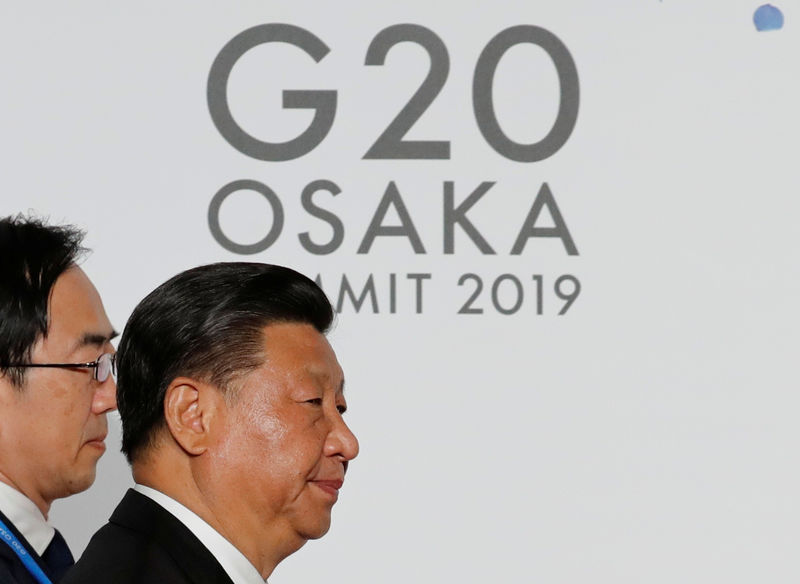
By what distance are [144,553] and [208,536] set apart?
77 millimetres

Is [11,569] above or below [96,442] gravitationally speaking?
below

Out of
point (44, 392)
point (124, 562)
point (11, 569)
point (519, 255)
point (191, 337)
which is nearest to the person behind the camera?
point (124, 562)

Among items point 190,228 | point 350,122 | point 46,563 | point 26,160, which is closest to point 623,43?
point 350,122

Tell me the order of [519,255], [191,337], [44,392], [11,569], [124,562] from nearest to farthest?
[124,562]
[191,337]
[11,569]
[44,392]
[519,255]

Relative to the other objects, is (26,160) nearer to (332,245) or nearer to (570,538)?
(332,245)

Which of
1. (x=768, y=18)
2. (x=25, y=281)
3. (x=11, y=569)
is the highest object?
(x=768, y=18)

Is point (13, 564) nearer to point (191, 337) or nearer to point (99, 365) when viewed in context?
point (99, 365)

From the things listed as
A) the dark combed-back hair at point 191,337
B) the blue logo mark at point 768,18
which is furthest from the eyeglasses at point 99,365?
the blue logo mark at point 768,18

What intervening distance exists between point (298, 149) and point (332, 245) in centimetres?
19

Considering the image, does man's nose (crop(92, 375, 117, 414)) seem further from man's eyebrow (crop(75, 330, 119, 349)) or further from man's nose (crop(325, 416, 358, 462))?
man's nose (crop(325, 416, 358, 462))

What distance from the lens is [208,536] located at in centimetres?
111

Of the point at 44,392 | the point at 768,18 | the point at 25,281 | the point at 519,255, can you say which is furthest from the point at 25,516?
the point at 768,18

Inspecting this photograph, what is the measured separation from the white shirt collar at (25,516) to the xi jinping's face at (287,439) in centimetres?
44

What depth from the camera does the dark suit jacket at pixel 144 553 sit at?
1030mm
